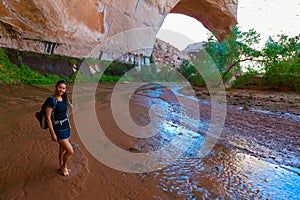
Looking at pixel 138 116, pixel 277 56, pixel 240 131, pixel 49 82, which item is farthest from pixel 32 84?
pixel 277 56

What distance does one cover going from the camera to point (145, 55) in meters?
24.0

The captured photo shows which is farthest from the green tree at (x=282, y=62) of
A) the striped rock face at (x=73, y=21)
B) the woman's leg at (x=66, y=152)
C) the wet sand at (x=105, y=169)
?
the woman's leg at (x=66, y=152)

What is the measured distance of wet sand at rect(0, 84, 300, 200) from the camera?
7.90ft

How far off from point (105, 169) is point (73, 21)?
535 inches

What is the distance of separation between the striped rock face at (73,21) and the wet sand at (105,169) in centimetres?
811

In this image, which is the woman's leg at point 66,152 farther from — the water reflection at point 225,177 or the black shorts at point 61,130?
the water reflection at point 225,177

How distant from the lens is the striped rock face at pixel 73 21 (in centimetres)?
1092

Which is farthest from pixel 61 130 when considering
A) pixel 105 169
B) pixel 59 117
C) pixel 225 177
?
pixel 225 177

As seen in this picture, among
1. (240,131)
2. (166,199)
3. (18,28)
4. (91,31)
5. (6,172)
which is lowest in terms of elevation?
(6,172)

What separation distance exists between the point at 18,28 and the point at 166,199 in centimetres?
1312

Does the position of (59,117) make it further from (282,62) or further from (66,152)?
(282,62)

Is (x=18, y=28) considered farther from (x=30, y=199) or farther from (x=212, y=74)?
(x=212, y=74)

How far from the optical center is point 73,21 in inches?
540

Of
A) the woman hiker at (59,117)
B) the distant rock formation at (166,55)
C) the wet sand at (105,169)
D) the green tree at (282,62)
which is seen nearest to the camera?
the woman hiker at (59,117)
